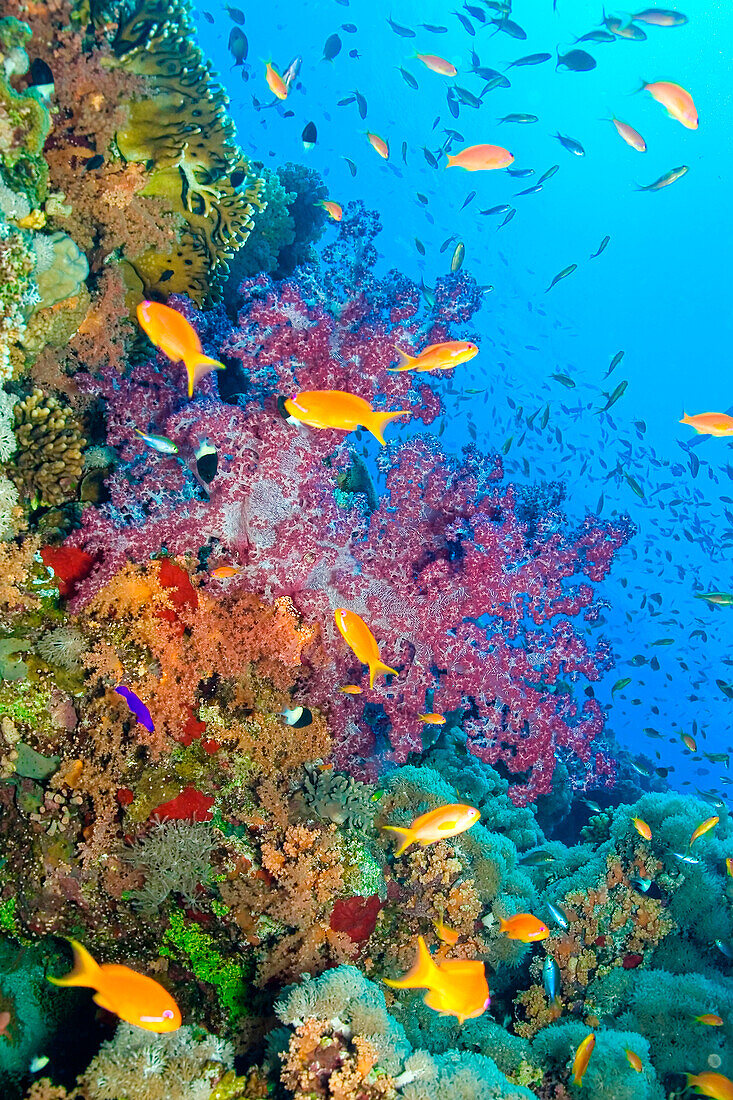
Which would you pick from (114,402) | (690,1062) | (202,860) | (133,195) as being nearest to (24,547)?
(114,402)

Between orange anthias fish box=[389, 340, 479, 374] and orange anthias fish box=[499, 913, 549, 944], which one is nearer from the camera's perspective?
orange anthias fish box=[389, 340, 479, 374]

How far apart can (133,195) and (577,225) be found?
87685mm

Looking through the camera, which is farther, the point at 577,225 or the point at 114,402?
the point at 577,225

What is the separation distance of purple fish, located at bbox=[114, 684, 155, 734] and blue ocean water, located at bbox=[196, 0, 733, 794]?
55336 millimetres

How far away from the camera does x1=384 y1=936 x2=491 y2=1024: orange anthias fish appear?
3.15 meters

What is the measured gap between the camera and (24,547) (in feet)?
13.1

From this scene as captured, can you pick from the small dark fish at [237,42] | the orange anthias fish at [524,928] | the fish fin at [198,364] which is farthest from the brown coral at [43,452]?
the small dark fish at [237,42]

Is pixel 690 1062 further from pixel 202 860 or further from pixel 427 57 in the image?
pixel 427 57

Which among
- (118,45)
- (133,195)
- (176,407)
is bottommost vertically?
(176,407)

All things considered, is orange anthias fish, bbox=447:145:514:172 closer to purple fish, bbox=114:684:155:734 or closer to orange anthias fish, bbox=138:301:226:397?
orange anthias fish, bbox=138:301:226:397

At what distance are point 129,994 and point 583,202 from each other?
8982cm

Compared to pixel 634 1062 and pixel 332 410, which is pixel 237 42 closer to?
pixel 332 410

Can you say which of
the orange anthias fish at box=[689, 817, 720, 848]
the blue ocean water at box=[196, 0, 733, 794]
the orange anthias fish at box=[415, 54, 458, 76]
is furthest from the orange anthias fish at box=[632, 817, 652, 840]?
the blue ocean water at box=[196, 0, 733, 794]

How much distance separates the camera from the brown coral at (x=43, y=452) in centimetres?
425
